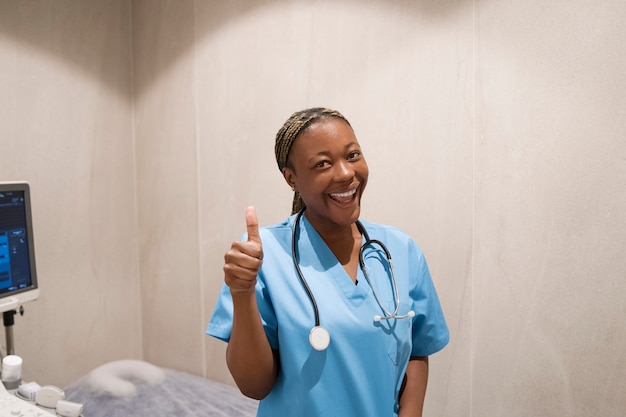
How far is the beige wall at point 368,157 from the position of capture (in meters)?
1.61

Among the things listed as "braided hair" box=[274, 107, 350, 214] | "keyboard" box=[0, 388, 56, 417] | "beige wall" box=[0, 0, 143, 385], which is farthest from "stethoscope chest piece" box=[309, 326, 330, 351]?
"beige wall" box=[0, 0, 143, 385]

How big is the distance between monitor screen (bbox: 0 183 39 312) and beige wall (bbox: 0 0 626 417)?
1.99 feet

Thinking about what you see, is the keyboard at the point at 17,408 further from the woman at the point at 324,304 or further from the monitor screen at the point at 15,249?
the woman at the point at 324,304

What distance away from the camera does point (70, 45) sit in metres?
2.44

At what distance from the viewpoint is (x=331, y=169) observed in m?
1.12

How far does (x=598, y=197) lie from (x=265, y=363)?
1122 millimetres

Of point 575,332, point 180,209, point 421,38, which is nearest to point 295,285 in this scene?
point 575,332

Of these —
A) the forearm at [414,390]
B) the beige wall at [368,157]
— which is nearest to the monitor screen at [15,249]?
the beige wall at [368,157]

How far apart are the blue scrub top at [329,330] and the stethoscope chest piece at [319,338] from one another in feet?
0.12

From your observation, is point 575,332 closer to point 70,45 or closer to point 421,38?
point 421,38

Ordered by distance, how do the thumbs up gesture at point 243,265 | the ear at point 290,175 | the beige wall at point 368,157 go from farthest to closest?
the beige wall at point 368,157 < the ear at point 290,175 < the thumbs up gesture at point 243,265

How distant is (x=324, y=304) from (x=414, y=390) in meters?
0.31

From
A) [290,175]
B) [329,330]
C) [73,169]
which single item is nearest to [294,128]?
[290,175]

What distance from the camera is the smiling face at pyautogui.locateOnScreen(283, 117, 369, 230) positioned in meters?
1.11
